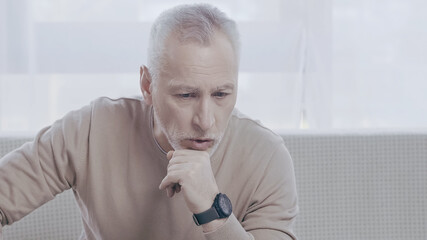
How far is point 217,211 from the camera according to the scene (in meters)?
1.37

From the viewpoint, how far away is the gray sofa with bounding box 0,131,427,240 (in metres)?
2.34

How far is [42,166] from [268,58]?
181cm

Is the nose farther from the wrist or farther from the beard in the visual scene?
the wrist

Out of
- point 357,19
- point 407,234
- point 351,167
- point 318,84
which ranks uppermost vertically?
point 357,19

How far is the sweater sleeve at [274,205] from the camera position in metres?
1.47

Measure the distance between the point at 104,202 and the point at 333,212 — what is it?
1013 millimetres

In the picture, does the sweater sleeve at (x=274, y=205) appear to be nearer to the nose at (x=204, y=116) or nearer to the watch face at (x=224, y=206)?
the watch face at (x=224, y=206)

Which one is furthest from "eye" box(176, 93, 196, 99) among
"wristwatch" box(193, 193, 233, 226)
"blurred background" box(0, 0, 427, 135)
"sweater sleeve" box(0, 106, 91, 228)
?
"blurred background" box(0, 0, 427, 135)

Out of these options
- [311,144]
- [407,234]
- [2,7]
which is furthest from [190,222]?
[2,7]

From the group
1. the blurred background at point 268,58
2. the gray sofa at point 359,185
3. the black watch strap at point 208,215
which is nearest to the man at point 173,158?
the black watch strap at point 208,215

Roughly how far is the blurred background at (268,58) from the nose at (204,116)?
1.76 m

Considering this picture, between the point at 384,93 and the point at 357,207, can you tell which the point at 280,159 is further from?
the point at 384,93

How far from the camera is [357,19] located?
312cm

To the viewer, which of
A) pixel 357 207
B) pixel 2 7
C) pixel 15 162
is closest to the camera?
pixel 15 162
